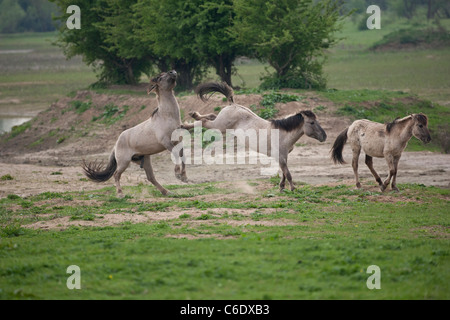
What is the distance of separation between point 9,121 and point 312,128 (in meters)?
25.6

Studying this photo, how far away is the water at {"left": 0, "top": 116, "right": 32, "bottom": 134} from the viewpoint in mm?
32572

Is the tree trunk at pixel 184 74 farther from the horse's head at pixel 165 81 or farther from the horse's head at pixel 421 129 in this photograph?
the horse's head at pixel 421 129

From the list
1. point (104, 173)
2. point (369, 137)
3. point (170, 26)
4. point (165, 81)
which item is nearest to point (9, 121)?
point (170, 26)

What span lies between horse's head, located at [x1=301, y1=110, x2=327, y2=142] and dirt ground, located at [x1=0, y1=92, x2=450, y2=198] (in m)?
2.36

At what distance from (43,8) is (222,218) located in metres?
92.1

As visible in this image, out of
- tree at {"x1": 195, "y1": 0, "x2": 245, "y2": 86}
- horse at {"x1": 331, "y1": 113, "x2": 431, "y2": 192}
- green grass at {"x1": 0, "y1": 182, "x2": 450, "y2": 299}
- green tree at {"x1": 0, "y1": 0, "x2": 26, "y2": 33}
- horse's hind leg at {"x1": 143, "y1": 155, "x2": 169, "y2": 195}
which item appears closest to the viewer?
green grass at {"x1": 0, "y1": 182, "x2": 450, "y2": 299}

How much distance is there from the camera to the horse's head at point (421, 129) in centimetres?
1306

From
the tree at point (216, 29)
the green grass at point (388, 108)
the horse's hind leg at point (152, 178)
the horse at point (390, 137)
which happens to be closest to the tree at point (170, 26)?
the tree at point (216, 29)

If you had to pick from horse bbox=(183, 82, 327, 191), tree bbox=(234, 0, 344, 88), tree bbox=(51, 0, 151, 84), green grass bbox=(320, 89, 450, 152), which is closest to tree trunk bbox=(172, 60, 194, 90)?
tree bbox=(51, 0, 151, 84)

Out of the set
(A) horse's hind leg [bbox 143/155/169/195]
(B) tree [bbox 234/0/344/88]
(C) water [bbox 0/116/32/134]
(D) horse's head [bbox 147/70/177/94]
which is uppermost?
(B) tree [bbox 234/0/344/88]

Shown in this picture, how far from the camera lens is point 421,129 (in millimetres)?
13109

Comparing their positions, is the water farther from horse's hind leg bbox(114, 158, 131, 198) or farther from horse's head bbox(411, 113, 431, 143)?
horse's head bbox(411, 113, 431, 143)
